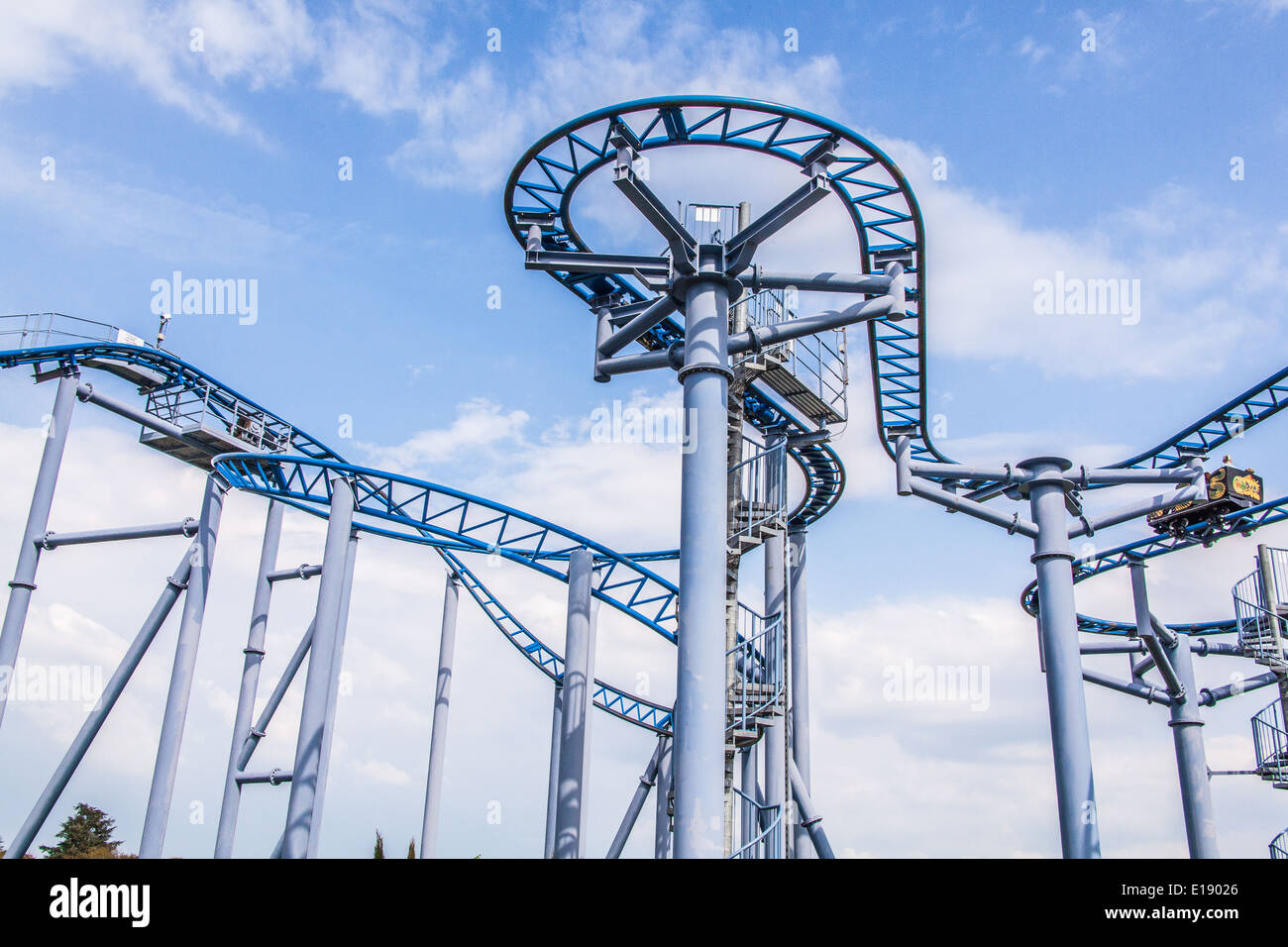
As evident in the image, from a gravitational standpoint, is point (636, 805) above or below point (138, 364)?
below

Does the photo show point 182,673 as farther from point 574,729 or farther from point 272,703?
point 574,729

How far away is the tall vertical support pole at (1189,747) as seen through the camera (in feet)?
58.9

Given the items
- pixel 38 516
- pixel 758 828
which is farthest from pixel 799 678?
pixel 38 516

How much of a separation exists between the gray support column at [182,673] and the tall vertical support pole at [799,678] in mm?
9981

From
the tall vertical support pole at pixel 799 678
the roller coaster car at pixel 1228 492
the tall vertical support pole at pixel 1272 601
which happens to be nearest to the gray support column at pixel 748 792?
the tall vertical support pole at pixel 799 678

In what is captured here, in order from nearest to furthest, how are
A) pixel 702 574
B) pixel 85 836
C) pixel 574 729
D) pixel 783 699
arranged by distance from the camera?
pixel 702 574 < pixel 783 699 < pixel 574 729 < pixel 85 836

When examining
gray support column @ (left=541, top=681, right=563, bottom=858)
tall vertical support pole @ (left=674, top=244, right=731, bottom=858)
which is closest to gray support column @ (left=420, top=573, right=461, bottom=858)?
gray support column @ (left=541, top=681, right=563, bottom=858)

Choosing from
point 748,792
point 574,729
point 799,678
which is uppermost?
point 799,678

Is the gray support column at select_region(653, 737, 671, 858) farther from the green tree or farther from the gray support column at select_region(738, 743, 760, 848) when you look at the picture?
the green tree

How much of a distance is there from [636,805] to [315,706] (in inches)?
323

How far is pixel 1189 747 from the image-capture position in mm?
18266

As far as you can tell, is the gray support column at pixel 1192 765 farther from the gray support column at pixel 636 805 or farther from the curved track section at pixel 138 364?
the curved track section at pixel 138 364

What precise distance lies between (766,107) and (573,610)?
899 centimetres
